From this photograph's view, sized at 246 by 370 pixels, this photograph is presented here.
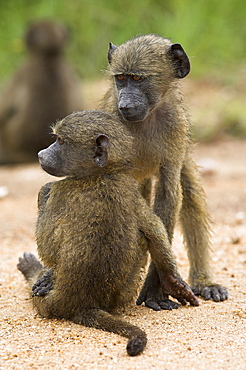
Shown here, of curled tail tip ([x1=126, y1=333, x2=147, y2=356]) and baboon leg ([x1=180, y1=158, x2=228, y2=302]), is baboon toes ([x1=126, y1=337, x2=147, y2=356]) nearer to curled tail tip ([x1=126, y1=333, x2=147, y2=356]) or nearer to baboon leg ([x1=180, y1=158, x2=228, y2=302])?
curled tail tip ([x1=126, y1=333, x2=147, y2=356])

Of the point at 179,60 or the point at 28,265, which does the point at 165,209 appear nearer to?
the point at 179,60

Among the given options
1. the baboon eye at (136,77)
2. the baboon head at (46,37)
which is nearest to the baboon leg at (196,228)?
the baboon eye at (136,77)

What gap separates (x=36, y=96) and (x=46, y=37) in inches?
44.8

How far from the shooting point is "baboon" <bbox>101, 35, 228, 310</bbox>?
4359mm

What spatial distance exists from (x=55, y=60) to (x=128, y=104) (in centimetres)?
809

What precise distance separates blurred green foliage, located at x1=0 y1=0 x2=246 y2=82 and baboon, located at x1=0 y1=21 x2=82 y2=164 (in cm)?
296

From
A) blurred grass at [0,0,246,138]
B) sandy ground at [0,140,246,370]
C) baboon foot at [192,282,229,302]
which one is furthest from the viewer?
blurred grass at [0,0,246,138]

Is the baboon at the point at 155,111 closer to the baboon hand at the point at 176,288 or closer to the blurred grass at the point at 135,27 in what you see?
the baboon hand at the point at 176,288

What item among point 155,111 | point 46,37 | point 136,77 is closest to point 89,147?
point 136,77

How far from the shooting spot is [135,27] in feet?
49.4

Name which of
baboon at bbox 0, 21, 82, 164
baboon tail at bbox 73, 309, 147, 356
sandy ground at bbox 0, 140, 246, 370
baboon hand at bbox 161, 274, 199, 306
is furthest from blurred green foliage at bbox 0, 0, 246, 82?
baboon tail at bbox 73, 309, 147, 356

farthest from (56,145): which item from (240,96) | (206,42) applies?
(206,42)

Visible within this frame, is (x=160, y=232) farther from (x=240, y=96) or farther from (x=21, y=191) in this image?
(x=240, y=96)

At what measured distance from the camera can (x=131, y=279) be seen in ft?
13.4
